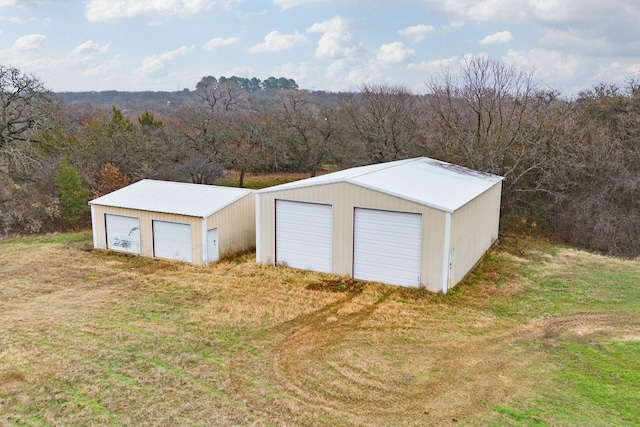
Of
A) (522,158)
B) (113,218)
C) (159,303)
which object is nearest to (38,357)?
(159,303)

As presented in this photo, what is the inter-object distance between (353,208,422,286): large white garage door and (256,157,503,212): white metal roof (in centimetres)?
66

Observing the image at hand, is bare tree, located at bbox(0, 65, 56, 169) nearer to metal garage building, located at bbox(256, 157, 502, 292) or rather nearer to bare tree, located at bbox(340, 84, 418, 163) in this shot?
metal garage building, located at bbox(256, 157, 502, 292)

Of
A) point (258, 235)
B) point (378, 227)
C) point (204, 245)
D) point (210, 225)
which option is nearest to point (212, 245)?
point (204, 245)

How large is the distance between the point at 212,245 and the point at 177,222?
128cm

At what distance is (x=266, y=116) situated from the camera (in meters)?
35.1

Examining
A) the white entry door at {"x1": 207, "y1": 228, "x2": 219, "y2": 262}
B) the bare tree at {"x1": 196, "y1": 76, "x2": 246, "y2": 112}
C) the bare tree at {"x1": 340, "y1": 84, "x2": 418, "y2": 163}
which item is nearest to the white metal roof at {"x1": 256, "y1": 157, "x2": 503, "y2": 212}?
the white entry door at {"x1": 207, "y1": 228, "x2": 219, "y2": 262}

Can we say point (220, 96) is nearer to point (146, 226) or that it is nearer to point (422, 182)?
point (146, 226)

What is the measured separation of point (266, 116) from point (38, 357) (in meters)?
28.4

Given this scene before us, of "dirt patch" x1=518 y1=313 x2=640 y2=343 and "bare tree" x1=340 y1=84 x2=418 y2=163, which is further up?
"bare tree" x1=340 y1=84 x2=418 y2=163

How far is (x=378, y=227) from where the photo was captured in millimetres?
12492

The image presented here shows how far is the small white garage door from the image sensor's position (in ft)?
47.9

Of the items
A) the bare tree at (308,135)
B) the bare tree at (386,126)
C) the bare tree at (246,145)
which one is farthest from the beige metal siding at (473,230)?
the bare tree at (246,145)

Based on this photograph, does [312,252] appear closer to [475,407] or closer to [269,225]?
[269,225]

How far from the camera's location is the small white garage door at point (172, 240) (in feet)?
47.9
